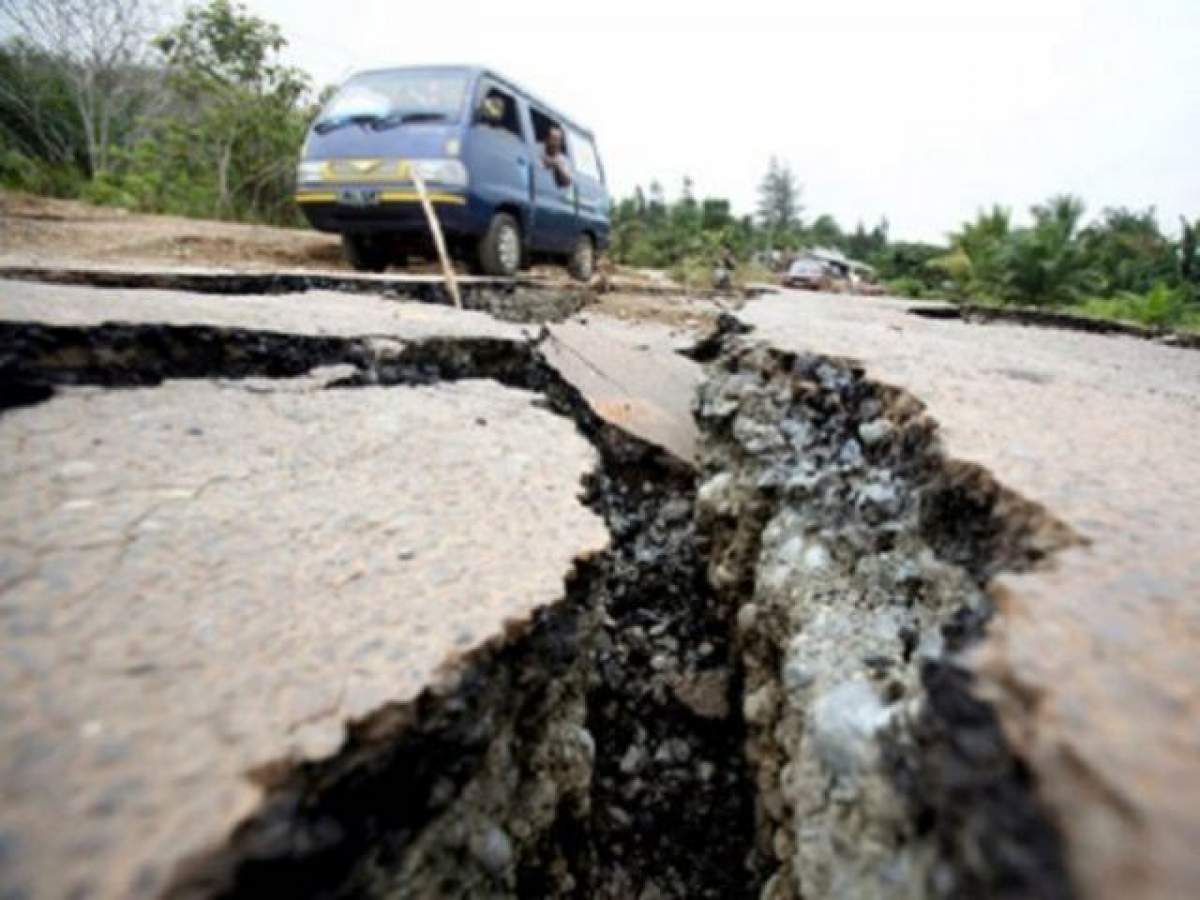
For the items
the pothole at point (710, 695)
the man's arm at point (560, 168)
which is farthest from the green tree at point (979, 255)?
the pothole at point (710, 695)

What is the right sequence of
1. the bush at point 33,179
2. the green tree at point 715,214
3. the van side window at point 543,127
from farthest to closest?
the green tree at point 715,214 < the bush at point 33,179 < the van side window at point 543,127

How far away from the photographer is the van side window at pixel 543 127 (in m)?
5.52

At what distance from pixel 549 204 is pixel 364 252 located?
1491 mm

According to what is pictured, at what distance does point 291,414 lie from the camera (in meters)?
1.27

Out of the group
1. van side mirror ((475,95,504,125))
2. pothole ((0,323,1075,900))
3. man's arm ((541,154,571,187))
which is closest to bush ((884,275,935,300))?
man's arm ((541,154,571,187))

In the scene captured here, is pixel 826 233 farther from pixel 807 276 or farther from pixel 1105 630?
pixel 1105 630

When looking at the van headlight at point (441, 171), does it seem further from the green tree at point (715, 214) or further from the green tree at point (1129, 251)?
the green tree at point (715, 214)

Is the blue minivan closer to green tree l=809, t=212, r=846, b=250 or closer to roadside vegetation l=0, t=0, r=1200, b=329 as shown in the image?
roadside vegetation l=0, t=0, r=1200, b=329

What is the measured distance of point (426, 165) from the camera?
4.30 m

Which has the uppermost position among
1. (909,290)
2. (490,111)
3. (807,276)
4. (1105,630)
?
(490,111)

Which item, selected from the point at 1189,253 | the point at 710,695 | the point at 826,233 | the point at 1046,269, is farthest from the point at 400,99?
the point at 826,233

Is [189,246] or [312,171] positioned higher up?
[312,171]

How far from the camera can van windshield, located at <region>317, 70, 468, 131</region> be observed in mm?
4469

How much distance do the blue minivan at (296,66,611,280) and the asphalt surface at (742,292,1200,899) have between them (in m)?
3.66
